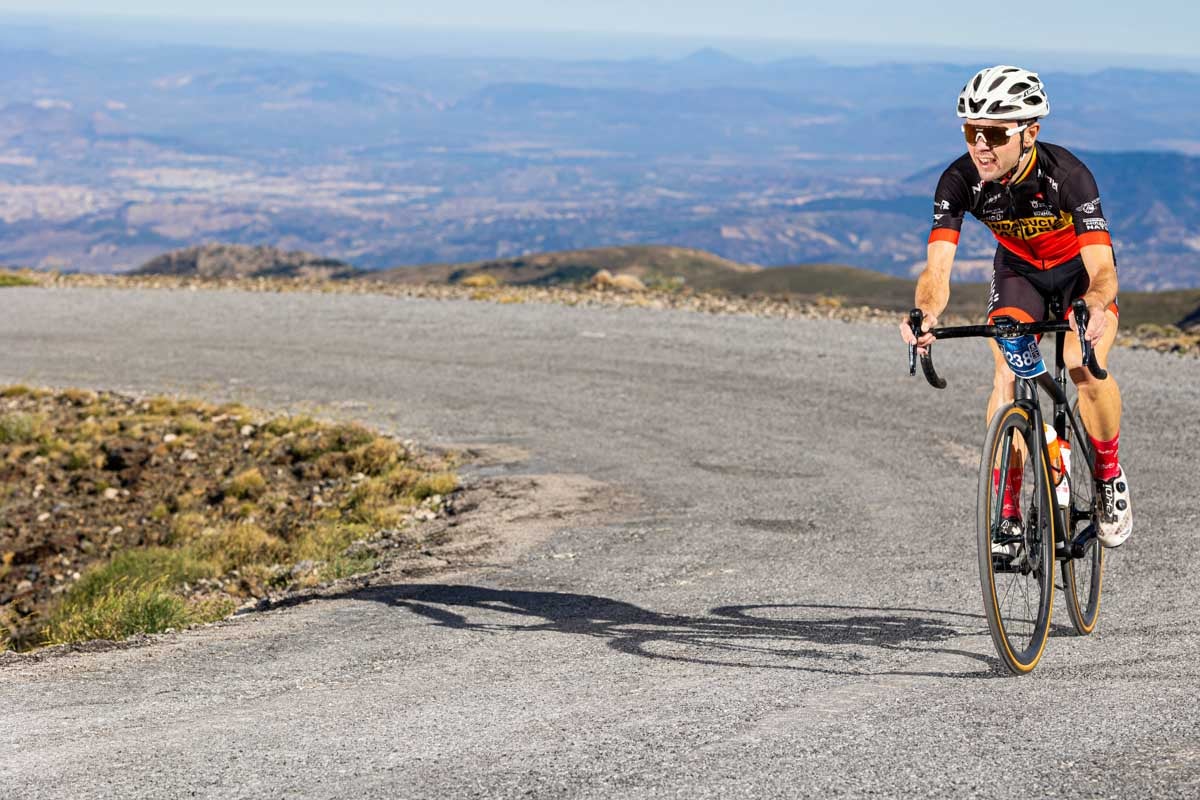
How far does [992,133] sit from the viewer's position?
5762mm

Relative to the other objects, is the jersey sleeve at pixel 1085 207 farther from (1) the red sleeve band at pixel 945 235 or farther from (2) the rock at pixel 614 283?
(2) the rock at pixel 614 283

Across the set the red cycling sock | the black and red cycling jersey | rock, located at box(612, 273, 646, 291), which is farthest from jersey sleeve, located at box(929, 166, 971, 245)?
rock, located at box(612, 273, 646, 291)

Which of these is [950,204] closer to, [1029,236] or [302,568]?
[1029,236]

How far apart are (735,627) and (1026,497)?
198cm

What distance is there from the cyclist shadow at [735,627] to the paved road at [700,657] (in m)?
0.03

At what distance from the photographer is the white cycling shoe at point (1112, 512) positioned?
644 cm

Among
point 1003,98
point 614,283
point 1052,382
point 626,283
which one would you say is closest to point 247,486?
point 1052,382

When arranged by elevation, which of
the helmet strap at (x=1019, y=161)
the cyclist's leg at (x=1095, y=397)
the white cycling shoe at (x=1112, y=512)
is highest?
the helmet strap at (x=1019, y=161)

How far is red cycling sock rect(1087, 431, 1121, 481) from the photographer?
6.44 m

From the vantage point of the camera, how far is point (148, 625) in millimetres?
7699

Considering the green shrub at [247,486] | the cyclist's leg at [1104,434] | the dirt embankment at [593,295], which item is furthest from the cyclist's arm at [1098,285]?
the dirt embankment at [593,295]

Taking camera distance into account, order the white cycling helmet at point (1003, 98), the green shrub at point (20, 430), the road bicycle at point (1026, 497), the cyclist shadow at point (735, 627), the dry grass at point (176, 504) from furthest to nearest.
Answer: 1. the green shrub at point (20, 430)
2. the dry grass at point (176, 504)
3. the cyclist shadow at point (735, 627)
4. the white cycling helmet at point (1003, 98)
5. the road bicycle at point (1026, 497)

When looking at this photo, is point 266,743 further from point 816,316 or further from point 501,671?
point 816,316

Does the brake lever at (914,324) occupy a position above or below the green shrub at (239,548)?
above
